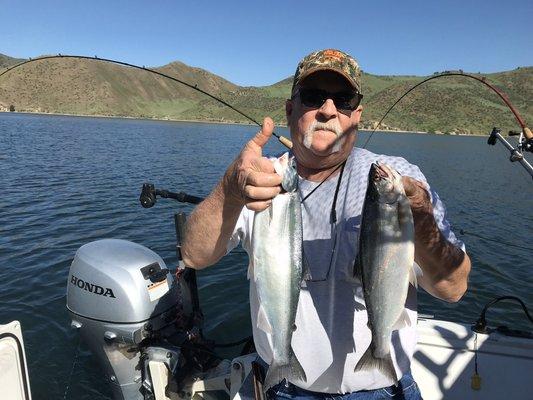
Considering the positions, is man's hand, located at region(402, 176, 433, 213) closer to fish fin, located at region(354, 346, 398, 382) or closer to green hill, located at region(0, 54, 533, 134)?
fish fin, located at region(354, 346, 398, 382)

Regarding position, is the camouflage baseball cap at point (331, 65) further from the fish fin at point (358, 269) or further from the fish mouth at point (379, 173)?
the fish fin at point (358, 269)

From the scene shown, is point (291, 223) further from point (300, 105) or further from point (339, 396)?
point (339, 396)

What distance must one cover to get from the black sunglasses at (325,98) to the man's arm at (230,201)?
666 mm

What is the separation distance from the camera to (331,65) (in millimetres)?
2988

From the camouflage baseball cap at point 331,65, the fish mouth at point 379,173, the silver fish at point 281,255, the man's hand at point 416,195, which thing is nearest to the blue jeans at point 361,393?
the silver fish at point 281,255

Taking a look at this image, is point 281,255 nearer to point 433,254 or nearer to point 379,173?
point 379,173

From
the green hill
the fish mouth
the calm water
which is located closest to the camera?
the fish mouth

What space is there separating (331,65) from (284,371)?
220 cm

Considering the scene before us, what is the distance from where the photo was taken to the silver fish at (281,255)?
8.18 ft

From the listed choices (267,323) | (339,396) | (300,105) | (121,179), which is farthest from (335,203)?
(121,179)

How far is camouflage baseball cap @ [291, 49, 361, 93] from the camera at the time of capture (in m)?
3.00

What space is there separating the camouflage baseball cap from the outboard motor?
3215 millimetres

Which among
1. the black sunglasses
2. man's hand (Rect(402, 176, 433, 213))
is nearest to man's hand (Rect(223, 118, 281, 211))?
the black sunglasses

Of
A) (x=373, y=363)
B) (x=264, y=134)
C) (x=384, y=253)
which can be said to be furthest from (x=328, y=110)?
(x=373, y=363)
